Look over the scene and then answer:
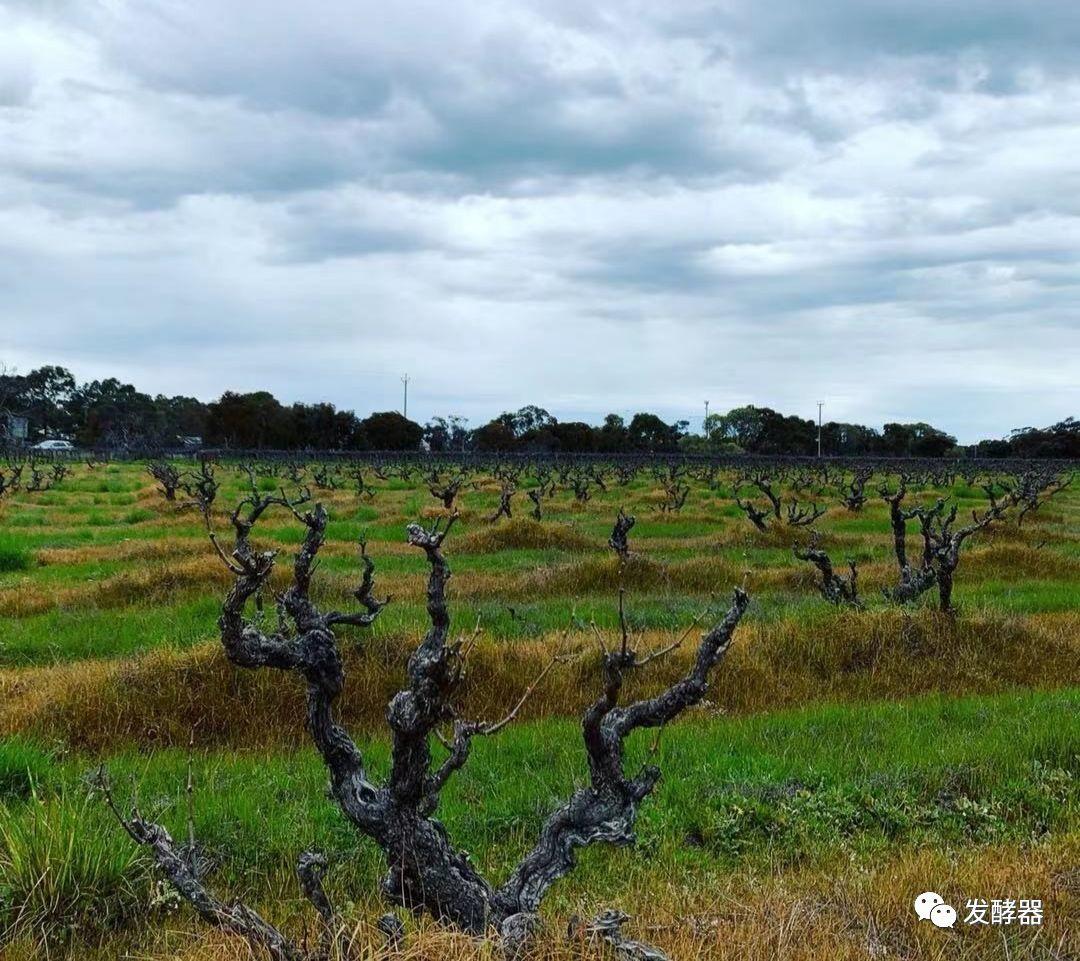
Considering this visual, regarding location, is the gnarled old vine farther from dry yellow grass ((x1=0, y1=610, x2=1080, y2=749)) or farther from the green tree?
the green tree

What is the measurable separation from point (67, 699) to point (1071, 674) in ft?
39.1

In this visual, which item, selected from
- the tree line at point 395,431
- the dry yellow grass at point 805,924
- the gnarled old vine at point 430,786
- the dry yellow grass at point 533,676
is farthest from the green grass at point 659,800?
the tree line at point 395,431

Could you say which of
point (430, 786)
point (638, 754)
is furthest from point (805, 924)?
point (638, 754)

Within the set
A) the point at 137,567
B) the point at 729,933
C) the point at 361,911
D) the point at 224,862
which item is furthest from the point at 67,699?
the point at 137,567

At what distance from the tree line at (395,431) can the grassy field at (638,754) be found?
87.3 m

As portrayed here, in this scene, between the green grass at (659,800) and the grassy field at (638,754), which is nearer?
the grassy field at (638,754)

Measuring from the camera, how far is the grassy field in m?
5.36

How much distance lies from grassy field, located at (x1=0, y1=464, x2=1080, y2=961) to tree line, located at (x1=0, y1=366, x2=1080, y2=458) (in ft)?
286

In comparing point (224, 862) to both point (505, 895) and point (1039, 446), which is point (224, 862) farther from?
point (1039, 446)

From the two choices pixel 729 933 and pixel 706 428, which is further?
pixel 706 428

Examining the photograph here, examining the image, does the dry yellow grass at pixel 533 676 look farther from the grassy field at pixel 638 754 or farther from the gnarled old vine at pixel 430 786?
the gnarled old vine at pixel 430 786

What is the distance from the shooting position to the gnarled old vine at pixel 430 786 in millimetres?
4414

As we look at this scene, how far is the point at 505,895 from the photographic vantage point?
463 centimetres

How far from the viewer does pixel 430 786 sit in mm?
4547
